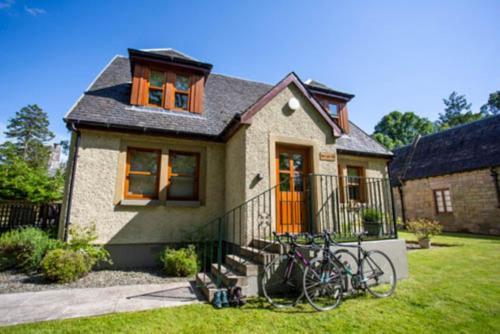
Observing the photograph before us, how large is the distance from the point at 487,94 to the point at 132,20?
67.3 meters

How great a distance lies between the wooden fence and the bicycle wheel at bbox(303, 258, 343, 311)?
9.79 m

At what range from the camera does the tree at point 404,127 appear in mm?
39188

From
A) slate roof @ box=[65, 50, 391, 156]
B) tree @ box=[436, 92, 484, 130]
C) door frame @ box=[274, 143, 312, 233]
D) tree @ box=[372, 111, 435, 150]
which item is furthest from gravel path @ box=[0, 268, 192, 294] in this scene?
tree @ box=[436, 92, 484, 130]

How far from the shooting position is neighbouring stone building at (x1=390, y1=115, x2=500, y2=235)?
14.5 m

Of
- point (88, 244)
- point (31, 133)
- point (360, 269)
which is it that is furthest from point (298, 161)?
point (31, 133)

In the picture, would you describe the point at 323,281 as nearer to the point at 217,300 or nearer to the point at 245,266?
the point at 245,266

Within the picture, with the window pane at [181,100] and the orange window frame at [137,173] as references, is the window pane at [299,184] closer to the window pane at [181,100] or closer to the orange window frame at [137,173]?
the orange window frame at [137,173]

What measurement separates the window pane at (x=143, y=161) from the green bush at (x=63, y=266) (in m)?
2.84

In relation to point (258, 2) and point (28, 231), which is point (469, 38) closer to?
point (258, 2)

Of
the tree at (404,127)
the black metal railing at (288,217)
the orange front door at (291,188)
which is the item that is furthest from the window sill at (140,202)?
the tree at (404,127)

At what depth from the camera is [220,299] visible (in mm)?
4094

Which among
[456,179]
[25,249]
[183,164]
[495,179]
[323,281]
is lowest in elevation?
[323,281]

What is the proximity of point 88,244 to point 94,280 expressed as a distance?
3.57 ft

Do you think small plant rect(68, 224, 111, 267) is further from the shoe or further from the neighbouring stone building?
the neighbouring stone building
